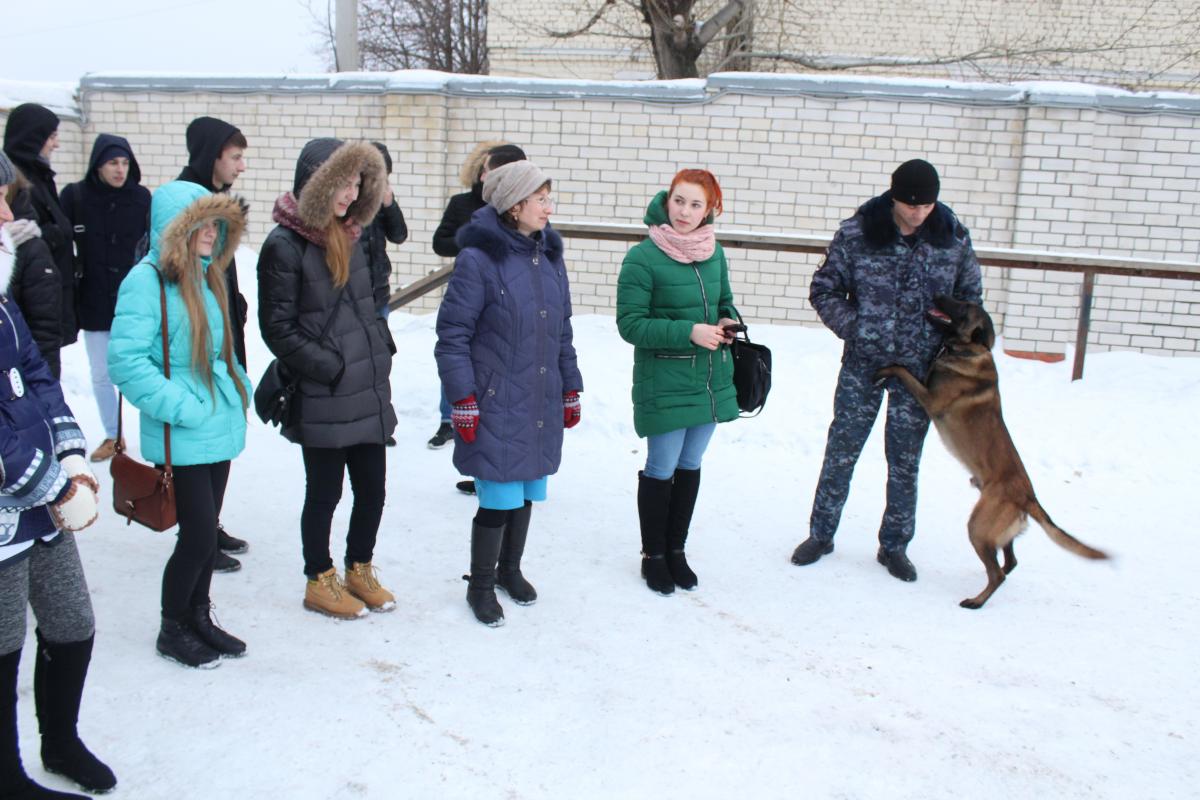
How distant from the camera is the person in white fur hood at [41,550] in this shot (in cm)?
214

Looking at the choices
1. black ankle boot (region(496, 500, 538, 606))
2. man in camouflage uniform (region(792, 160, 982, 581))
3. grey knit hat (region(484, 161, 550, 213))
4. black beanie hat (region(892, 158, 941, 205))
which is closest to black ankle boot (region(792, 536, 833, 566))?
man in camouflage uniform (region(792, 160, 982, 581))

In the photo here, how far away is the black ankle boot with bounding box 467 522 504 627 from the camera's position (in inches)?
140

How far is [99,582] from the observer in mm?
3781

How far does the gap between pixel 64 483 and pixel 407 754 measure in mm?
1188

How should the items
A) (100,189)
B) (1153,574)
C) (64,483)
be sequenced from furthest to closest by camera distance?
(100,189) < (1153,574) < (64,483)

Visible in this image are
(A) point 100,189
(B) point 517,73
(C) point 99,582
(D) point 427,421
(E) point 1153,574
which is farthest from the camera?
(B) point 517,73

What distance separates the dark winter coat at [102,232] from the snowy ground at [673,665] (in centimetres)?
115

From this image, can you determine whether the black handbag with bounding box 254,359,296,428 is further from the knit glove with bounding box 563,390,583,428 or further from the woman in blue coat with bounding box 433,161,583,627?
the knit glove with bounding box 563,390,583,428

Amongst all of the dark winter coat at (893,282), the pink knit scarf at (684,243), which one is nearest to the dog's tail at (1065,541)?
the dark winter coat at (893,282)

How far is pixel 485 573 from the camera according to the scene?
11.7 feet

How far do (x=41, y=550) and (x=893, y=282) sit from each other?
321cm

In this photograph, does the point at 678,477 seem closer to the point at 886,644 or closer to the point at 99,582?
the point at 886,644

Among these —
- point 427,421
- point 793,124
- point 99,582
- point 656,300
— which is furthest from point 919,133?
point 99,582

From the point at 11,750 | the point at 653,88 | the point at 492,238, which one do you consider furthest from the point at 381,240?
the point at 653,88
